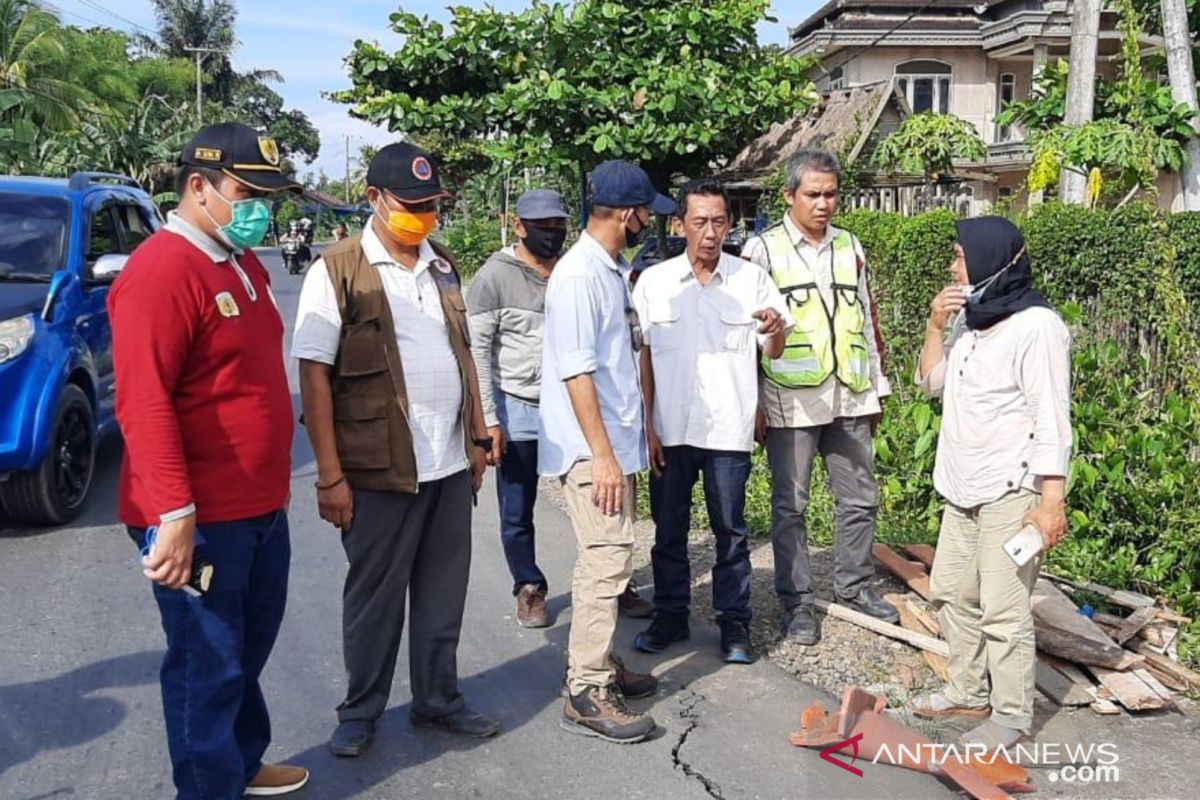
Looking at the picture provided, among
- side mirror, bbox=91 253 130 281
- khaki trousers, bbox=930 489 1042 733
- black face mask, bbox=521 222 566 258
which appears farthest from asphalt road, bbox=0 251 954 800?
side mirror, bbox=91 253 130 281

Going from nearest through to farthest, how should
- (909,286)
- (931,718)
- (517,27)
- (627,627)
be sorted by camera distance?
1. (931,718)
2. (627,627)
3. (909,286)
4. (517,27)

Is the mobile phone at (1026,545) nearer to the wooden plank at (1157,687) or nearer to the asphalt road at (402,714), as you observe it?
the asphalt road at (402,714)

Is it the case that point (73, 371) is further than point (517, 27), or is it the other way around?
point (517, 27)

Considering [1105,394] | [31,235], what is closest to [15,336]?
[31,235]

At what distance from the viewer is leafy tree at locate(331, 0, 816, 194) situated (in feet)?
34.1

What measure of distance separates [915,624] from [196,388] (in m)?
3.40

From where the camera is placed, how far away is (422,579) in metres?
3.99

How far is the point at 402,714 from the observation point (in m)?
4.19

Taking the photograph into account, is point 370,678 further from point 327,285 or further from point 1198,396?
point 1198,396

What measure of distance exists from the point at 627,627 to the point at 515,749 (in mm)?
1312

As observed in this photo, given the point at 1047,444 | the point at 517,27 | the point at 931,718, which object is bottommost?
the point at 931,718

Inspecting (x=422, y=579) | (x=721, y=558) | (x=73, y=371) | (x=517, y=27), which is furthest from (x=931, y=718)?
(x=517, y=27)

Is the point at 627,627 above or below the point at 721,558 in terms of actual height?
below

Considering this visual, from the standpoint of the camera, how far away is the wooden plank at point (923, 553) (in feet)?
18.4
